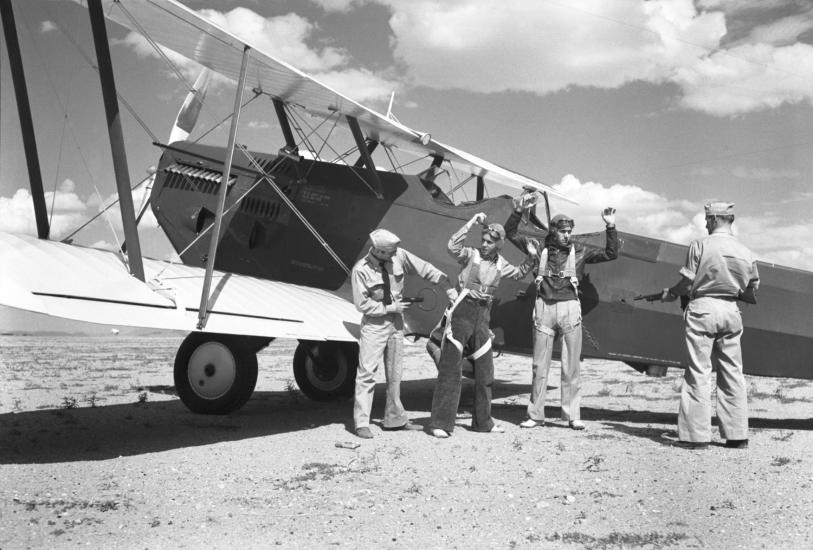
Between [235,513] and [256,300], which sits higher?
[256,300]

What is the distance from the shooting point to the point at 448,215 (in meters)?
8.86

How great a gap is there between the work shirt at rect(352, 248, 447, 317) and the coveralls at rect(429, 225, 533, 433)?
0.33m

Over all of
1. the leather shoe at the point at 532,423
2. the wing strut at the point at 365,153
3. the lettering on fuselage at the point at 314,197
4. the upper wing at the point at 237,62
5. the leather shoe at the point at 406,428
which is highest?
the upper wing at the point at 237,62

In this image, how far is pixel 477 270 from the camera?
7.31 meters

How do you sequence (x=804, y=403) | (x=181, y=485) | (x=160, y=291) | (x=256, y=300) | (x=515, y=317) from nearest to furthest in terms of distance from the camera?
(x=181, y=485)
(x=160, y=291)
(x=256, y=300)
(x=515, y=317)
(x=804, y=403)

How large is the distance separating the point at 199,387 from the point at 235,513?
3.93 metres

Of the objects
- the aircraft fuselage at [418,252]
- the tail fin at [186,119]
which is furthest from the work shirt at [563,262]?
the tail fin at [186,119]

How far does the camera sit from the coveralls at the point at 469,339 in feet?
23.5

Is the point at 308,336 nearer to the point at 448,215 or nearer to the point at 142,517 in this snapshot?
the point at 448,215

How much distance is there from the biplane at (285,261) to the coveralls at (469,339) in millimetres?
962

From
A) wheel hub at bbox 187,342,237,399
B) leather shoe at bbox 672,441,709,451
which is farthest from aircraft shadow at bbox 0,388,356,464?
leather shoe at bbox 672,441,709,451

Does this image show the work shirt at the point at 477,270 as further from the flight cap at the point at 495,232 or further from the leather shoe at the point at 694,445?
the leather shoe at the point at 694,445

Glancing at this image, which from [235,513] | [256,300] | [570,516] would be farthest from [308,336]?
[570,516]

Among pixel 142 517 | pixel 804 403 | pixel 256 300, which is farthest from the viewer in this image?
pixel 804 403
